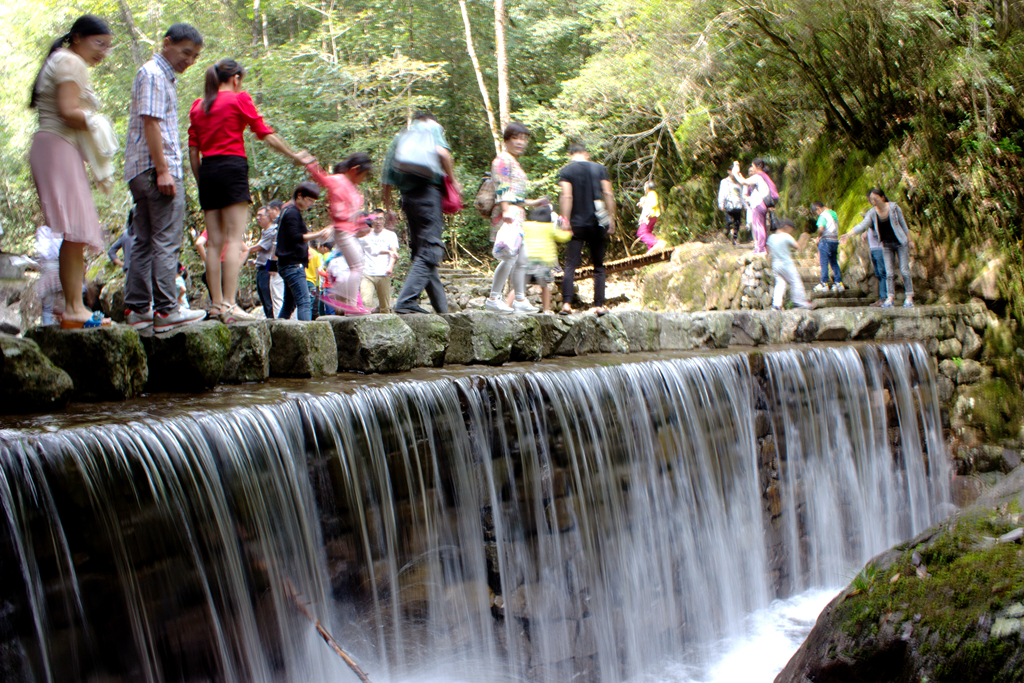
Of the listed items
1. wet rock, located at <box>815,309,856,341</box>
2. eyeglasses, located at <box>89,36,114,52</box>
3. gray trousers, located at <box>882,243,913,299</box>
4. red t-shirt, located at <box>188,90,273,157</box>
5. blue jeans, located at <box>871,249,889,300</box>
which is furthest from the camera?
blue jeans, located at <box>871,249,889,300</box>

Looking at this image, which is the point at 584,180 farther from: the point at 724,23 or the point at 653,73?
the point at 653,73

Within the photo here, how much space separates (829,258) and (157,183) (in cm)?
958

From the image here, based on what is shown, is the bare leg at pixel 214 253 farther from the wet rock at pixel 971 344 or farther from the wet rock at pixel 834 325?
the wet rock at pixel 971 344

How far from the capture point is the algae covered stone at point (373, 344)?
15.9 feet

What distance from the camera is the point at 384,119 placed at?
60.5 feet

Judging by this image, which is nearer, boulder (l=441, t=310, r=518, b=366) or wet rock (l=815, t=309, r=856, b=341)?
boulder (l=441, t=310, r=518, b=366)

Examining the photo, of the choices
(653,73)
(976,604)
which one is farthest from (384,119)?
(976,604)

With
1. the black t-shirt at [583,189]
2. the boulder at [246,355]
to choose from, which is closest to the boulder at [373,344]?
the boulder at [246,355]

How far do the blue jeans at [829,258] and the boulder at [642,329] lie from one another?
4.97 meters

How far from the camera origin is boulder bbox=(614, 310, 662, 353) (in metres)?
7.11

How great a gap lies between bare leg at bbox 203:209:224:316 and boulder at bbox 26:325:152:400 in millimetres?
1060

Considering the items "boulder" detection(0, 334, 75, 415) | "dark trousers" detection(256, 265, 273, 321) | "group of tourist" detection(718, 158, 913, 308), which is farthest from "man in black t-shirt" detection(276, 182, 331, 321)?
"group of tourist" detection(718, 158, 913, 308)

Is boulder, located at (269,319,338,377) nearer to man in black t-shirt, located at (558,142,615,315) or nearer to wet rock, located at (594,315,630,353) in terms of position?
man in black t-shirt, located at (558,142,615,315)

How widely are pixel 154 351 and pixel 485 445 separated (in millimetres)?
1855
